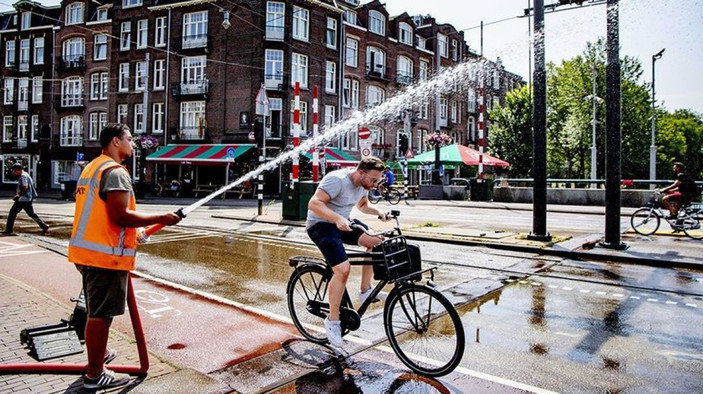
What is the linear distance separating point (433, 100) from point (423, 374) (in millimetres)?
46467

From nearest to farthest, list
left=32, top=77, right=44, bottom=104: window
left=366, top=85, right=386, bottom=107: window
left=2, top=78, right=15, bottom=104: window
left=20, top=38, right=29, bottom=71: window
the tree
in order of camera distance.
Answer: left=366, top=85, right=386, bottom=107: window → the tree → left=32, top=77, right=44, bottom=104: window → left=20, top=38, right=29, bottom=71: window → left=2, top=78, right=15, bottom=104: window

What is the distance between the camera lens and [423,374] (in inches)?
163

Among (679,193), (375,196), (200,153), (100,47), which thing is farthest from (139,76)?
(679,193)

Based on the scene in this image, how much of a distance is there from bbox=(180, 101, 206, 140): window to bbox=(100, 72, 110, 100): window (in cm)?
864

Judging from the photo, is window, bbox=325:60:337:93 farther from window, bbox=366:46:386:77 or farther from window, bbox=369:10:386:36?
window, bbox=369:10:386:36

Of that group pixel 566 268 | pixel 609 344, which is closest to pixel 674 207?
pixel 566 268

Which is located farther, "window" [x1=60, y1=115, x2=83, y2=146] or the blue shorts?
"window" [x1=60, y1=115, x2=83, y2=146]

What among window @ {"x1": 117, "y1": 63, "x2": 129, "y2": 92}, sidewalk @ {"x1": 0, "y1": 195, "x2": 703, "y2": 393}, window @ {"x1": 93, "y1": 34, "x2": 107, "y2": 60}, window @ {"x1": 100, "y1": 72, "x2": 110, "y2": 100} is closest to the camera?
sidewalk @ {"x1": 0, "y1": 195, "x2": 703, "y2": 393}

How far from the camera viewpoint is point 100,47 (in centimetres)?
4178

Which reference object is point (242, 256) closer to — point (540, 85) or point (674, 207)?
point (540, 85)

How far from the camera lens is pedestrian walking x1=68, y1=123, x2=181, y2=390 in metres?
3.48

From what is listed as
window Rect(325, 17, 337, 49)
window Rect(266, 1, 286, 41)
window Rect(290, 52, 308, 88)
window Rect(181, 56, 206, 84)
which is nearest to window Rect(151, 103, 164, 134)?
window Rect(181, 56, 206, 84)

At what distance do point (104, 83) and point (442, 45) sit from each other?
1197 inches

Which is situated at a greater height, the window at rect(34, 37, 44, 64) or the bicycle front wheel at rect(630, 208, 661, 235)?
the window at rect(34, 37, 44, 64)
